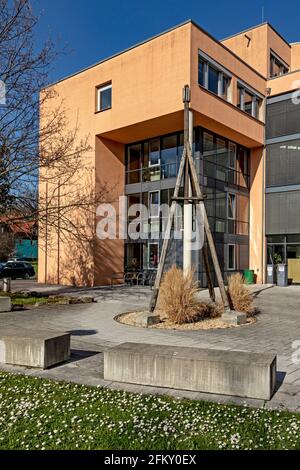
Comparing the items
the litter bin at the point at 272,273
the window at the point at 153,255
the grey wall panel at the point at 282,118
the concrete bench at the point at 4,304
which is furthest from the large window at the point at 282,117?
the concrete bench at the point at 4,304

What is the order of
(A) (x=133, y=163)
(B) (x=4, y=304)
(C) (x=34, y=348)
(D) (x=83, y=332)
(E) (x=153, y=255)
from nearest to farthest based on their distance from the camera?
(C) (x=34, y=348) → (D) (x=83, y=332) → (B) (x=4, y=304) → (E) (x=153, y=255) → (A) (x=133, y=163)

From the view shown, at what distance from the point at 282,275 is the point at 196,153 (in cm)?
807

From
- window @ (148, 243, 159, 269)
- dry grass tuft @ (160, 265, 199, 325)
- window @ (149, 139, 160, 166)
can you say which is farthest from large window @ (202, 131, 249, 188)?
dry grass tuft @ (160, 265, 199, 325)

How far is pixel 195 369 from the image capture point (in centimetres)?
511

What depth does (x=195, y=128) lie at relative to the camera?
20344mm

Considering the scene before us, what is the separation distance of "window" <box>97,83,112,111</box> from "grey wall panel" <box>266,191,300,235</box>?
1034 centimetres

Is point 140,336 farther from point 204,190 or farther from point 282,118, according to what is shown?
point 282,118

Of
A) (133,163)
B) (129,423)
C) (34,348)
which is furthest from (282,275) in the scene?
(129,423)

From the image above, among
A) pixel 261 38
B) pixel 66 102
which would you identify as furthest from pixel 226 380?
pixel 261 38

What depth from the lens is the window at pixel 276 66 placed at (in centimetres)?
2712

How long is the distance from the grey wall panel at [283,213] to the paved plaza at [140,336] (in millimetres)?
7705

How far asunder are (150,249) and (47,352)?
1641 centimetres

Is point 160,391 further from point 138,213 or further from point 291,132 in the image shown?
point 291,132

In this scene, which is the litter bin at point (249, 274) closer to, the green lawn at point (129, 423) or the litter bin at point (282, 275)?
the litter bin at point (282, 275)
